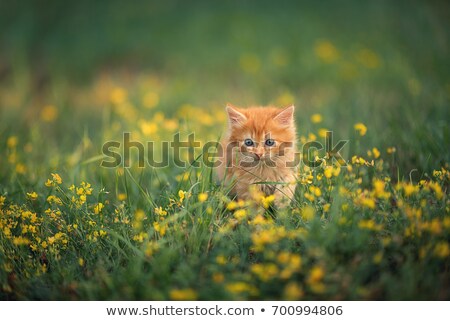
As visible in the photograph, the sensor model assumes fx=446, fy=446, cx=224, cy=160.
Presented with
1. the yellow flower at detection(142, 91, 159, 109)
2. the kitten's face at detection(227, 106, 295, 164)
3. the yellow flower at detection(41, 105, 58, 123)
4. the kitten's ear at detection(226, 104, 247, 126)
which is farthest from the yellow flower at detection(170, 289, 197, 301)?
the yellow flower at detection(41, 105, 58, 123)

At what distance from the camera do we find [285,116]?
344 cm

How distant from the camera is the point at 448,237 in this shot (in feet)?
7.91

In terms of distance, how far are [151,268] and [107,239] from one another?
0.46 m

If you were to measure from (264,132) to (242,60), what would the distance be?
3.73 m

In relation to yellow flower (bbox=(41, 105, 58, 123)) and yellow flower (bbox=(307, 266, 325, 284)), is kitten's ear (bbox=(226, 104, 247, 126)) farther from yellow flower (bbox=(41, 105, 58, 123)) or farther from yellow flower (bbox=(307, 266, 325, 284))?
yellow flower (bbox=(41, 105, 58, 123))

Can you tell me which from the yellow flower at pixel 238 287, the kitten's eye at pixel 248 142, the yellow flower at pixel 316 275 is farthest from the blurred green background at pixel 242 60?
the yellow flower at pixel 238 287

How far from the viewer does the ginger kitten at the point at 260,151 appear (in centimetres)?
333

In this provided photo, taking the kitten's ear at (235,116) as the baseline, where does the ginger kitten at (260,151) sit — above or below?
below

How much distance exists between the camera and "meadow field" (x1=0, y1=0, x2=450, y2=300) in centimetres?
238

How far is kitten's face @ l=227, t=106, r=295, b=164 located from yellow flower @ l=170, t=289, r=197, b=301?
130cm

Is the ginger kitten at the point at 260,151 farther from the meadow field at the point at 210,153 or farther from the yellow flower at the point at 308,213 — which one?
the yellow flower at the point at 308,213

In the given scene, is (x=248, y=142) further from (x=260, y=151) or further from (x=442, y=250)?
(x=442, y=250)
